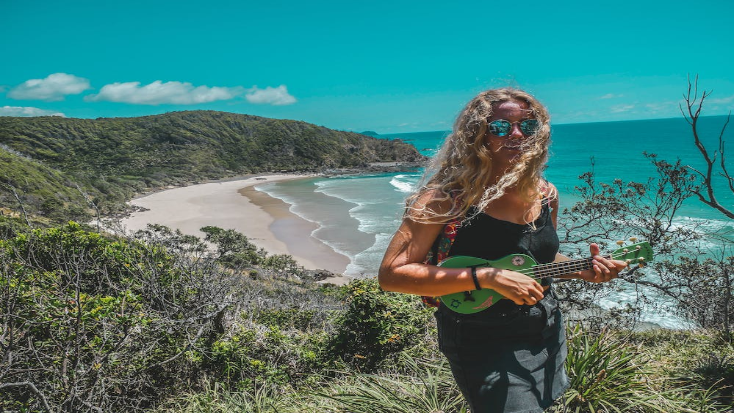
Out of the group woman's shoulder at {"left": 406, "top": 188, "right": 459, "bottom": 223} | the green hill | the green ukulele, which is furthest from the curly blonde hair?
the green hill

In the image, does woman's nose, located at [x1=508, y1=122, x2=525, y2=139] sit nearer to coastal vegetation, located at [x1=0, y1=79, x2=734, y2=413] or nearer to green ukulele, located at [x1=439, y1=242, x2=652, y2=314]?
green ukulele, located at [x1=439, y1=242, x2=652, y2=314]

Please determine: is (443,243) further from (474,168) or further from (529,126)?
(529,126)

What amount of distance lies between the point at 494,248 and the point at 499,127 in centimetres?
46

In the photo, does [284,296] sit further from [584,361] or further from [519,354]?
[519,354]

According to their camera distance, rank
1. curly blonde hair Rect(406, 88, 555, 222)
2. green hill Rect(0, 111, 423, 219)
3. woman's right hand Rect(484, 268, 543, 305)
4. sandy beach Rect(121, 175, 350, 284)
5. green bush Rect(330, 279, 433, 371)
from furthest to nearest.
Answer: green hill Rect(0, 111, 423, 219) → sandy beach Rect(121, 175, 350, 284) → green bush Rect(330, 279, 433, 371) → curly blonde hair Rect(406, 88, 555, 222) → woman's right hand Rect(484, 268, 543, 305)

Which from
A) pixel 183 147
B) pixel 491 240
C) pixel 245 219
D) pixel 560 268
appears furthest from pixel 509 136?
pixel 183 147

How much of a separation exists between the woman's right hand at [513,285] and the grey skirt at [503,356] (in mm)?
130

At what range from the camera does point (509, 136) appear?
5.25 ft

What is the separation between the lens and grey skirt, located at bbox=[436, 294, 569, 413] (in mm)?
1425

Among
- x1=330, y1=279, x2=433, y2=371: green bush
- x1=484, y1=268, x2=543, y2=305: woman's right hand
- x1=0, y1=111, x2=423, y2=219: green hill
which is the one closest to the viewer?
x1=484, y1=268, x2=543, y2=305: woman's right hand

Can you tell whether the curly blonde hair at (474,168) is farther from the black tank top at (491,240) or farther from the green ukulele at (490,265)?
the green ukulele at (490,265)

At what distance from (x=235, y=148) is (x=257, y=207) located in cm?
5886

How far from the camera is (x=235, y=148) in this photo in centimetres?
8894

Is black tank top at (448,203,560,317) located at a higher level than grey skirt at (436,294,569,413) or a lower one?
higher
